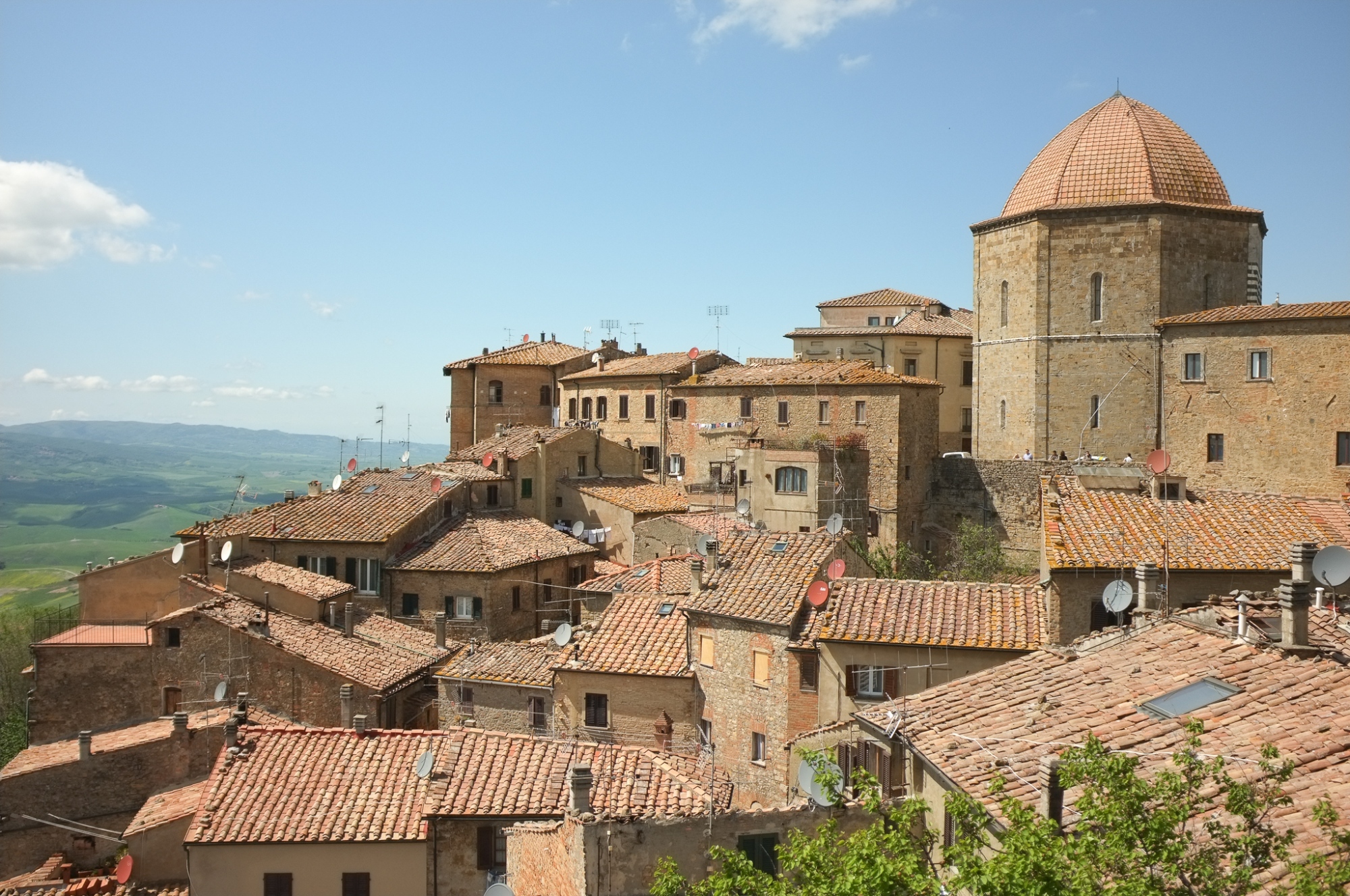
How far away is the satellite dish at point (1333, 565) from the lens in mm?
15391

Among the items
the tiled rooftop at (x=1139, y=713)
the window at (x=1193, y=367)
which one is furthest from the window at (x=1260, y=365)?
the tiled rooftop at (x=1139, y=713)

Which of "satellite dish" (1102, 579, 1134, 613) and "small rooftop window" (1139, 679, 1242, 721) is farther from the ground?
"satellite dish" (1102, 579, 1134, 613)

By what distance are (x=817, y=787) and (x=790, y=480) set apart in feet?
77.8

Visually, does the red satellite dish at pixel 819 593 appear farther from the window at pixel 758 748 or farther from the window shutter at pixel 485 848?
the window shutter at pixel 485 848

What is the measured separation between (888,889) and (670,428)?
121ft

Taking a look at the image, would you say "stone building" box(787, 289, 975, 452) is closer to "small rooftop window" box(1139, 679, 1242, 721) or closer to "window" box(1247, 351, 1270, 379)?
"window" box(1247, 351, 1270, 379)

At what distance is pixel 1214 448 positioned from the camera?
35719 millimetres

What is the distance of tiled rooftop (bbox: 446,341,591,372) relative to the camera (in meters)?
55.2

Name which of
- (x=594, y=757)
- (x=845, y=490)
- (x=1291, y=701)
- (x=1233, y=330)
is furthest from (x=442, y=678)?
(x=1233, y=330)

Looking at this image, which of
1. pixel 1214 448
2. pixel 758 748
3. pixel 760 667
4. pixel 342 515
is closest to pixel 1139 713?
pixel 760 667

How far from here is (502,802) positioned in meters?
19.7

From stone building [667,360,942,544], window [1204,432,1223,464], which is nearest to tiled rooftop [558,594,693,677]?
stone building [667,360,942,544]

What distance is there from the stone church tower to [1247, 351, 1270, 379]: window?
4288 mm

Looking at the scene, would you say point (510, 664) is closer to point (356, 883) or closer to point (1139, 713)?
point (356, 883)
